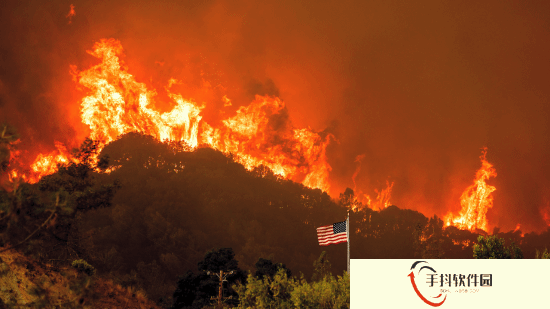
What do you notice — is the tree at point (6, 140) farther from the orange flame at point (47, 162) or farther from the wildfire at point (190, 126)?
the wildfire at point (190, 126)

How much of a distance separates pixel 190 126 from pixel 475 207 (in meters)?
128

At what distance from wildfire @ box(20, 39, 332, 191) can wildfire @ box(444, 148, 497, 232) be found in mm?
60312

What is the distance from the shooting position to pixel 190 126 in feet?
558

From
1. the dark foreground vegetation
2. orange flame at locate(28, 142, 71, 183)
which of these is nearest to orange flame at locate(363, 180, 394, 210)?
the dark foreground vegetation

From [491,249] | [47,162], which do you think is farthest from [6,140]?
[47,162]

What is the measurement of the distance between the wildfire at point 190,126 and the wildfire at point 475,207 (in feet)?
198

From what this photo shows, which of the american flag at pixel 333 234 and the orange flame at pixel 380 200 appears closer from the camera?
the american flag at pixel 333 234

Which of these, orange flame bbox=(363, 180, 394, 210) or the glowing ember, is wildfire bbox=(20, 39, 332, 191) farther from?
orange flame bbox=(363, 180, 394, 210)

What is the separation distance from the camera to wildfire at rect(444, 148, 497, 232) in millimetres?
192875

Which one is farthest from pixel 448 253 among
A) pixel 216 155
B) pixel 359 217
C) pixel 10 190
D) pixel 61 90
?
pixel 10 190

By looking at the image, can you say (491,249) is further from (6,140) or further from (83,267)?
(6,140)

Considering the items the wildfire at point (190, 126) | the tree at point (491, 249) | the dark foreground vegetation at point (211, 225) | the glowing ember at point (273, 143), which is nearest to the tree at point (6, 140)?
the tree at point (491, 249)

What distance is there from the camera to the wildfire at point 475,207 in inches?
7594

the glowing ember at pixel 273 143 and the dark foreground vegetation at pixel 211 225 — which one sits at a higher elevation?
the glowing ember at pixel 273 143
